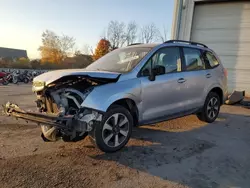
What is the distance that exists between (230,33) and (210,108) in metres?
7.36

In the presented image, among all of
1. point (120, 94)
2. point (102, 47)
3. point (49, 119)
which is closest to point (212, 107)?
point (120, 94)

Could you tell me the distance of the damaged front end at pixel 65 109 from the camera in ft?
10.1

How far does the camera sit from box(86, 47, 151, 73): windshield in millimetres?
3943

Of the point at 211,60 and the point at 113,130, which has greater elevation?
the point at 211,60

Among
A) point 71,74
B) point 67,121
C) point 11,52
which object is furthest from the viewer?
point 11,52

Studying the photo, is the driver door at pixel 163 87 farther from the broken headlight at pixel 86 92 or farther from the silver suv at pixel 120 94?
the broken headlight at pixel 86 92

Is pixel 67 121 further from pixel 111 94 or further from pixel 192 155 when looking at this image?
pixel 192 155

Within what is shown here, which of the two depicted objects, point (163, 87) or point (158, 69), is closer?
point (158, 69)

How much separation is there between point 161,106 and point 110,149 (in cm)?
129

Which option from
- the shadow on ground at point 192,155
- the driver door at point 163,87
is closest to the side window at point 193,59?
the driver door at point 163,87

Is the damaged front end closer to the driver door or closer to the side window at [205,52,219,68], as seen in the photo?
the driver door

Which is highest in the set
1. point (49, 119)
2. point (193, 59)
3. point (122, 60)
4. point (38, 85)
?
point (193, 59)

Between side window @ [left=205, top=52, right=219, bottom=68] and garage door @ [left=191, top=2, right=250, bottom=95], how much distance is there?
6401 millimetres

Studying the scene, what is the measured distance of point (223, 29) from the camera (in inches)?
447
